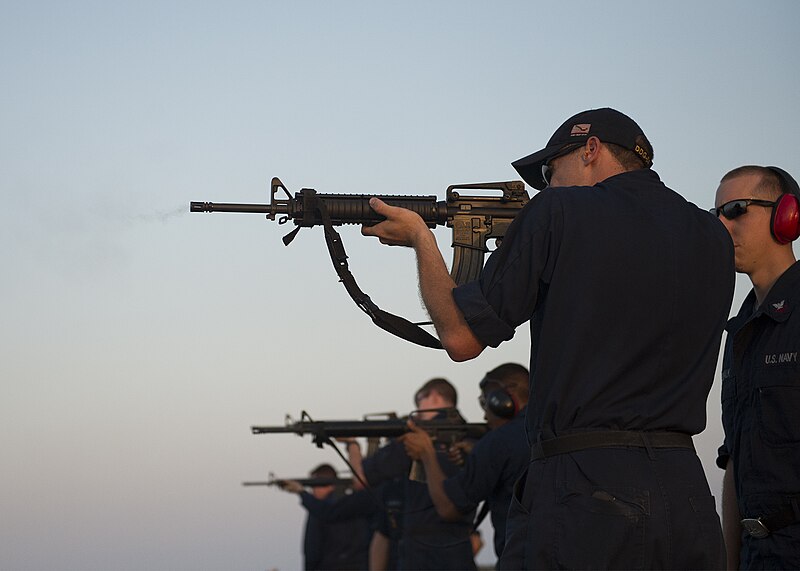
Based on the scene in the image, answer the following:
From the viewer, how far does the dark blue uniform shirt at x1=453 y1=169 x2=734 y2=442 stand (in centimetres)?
357

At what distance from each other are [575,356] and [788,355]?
1505 mm

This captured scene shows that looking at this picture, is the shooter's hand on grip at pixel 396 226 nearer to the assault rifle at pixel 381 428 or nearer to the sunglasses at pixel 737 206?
the sunglasses at pixel 737 206

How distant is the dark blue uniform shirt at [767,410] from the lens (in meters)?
4.57

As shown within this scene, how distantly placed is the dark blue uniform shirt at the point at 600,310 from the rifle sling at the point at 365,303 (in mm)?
764

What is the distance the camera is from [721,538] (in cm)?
361

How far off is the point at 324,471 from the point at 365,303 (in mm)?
13328

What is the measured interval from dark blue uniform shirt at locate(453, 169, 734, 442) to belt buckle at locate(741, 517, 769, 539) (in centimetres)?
112

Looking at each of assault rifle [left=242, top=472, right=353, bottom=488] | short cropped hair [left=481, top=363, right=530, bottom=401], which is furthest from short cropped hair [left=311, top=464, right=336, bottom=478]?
short cropped hair [left=481, top=363, right=530, bottom=401]

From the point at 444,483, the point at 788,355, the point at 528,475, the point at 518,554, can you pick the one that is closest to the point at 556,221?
the point at 528,475

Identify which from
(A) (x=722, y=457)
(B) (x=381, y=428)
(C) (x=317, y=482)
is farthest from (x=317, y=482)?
(A) (x=722, y=457)

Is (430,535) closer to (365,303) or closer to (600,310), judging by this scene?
(365,303)

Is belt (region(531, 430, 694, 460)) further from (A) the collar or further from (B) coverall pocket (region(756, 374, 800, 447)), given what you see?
(A) the collar

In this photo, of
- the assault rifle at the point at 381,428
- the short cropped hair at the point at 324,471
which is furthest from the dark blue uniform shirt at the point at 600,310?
the short cropped hair at the point at 324,471

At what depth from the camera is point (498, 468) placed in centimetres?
770
